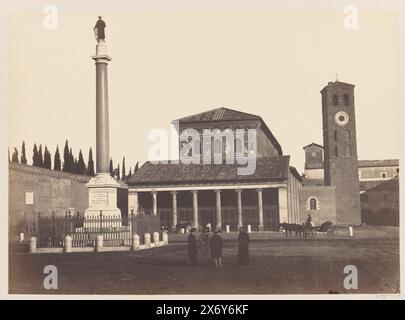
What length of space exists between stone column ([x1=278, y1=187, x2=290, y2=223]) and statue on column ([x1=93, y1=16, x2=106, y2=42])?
8.35 metres

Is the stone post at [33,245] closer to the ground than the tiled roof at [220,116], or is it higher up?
closer to the ground

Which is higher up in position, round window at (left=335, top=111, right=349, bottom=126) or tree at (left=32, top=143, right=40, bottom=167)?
round window at (left=335, top=111, right=349, bottom=126)

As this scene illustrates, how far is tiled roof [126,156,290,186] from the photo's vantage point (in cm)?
1852

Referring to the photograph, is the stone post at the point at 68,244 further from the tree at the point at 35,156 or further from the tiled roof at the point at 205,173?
the tiled roof at the point at 205,173

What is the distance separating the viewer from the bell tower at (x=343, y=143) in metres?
16.8

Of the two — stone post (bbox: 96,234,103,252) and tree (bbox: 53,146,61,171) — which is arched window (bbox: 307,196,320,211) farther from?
tree (bbox: 53,146,61,171)

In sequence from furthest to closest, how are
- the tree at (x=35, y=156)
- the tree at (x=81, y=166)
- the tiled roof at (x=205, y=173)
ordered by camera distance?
1. the tiled roof at (x=205, y=173)
2. the tree at (x=81, y=166)
3. the tree at (x=35, y=156)

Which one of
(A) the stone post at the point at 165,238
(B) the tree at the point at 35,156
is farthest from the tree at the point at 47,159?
(A) the stone post at the point at 165,238

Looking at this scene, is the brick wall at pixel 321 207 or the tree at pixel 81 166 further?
the brick wall at pixel 321 207

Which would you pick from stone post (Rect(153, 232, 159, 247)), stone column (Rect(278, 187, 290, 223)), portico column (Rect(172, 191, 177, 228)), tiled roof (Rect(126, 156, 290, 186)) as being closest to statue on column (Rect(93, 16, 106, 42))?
tiled roof (Rect(126, 156, 290, 186))

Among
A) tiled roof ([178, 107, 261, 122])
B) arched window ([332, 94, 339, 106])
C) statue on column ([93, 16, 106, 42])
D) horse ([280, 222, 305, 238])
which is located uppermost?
statue on column ([93, 16, 106, 42])

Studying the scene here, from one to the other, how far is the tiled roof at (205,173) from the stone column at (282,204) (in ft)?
2.61
